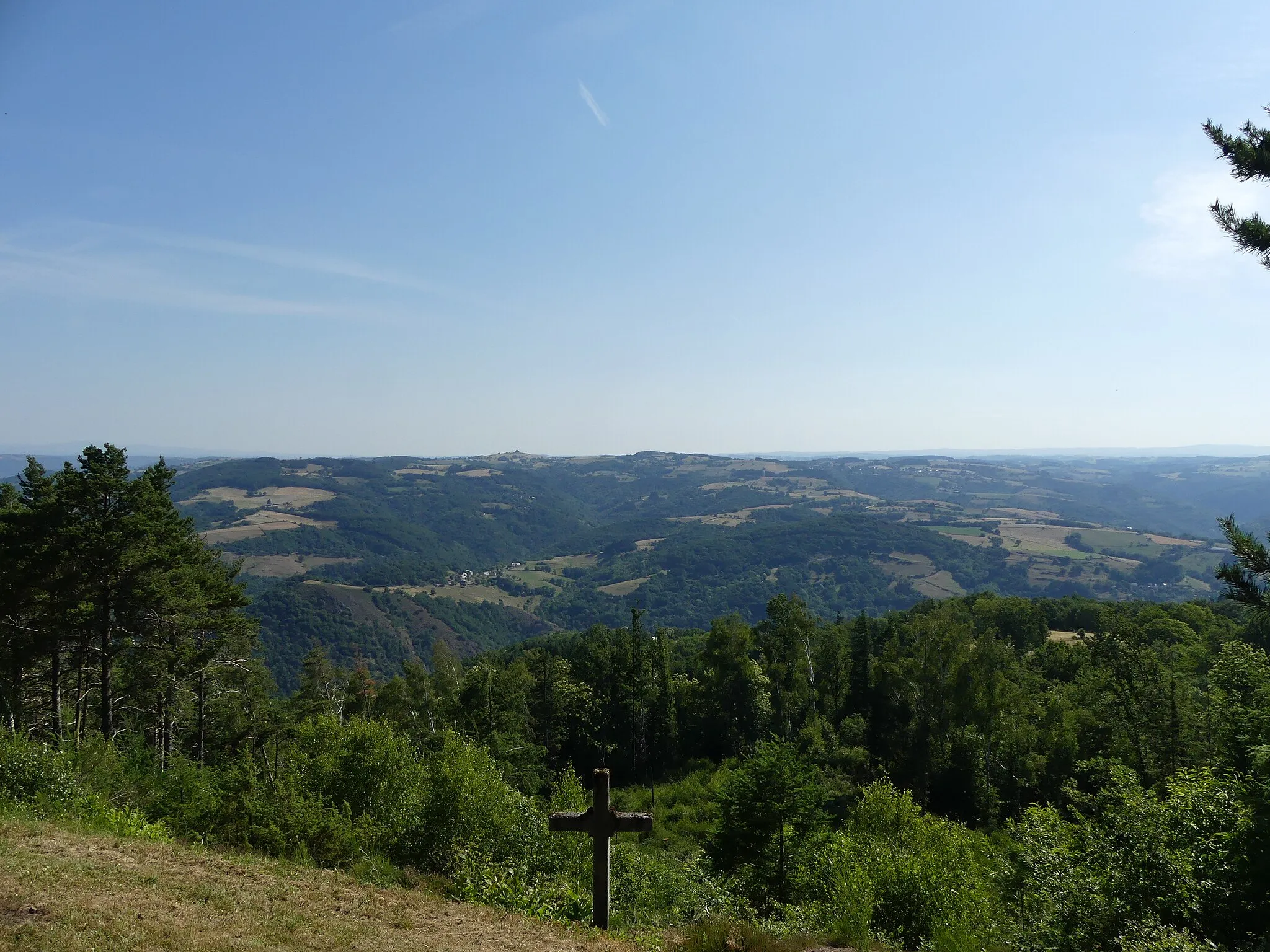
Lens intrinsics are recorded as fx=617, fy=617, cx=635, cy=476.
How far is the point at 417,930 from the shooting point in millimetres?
9188

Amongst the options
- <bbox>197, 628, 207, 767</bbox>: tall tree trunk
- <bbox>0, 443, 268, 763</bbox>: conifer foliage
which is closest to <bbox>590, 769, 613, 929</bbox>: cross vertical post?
<bbox>0, 443, 268, 763</bbox>: conifer foliage

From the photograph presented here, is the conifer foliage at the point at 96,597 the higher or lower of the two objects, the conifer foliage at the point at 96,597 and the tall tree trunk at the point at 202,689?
the higher

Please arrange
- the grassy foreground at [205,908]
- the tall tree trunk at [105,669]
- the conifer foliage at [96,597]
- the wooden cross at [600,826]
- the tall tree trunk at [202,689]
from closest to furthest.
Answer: the grassy foreground at [205,908] < the wooden cross at [600,826] < the conifer foliage at [96,597] < the tall tree trunk at [105,669] < the tall tree trunk at [202,689]

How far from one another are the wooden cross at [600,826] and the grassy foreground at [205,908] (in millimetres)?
466

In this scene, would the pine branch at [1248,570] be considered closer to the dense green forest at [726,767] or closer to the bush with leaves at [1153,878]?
the dense green forest at [726,767]

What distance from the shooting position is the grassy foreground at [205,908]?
794 centimetres

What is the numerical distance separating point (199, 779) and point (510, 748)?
20.9m

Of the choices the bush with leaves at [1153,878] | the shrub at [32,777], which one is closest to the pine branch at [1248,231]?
the bush with leaves at [1153,878]

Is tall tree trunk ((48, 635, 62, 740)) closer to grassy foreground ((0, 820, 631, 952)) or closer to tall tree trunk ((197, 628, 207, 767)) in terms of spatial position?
tall tree trunk ((197, 628, 207, 767))

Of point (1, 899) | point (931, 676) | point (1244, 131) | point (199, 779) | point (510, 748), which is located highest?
point (1244, 131)

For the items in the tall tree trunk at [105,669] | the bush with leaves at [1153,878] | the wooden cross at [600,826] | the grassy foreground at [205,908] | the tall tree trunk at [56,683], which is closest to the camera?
the grassy foreground at [205,908]

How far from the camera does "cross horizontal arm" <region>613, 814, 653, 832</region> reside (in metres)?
9.87

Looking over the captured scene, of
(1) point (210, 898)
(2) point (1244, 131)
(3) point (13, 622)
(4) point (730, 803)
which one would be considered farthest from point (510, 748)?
(2) point (1244, 131)

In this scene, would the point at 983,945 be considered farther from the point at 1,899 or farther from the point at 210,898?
the point at 1,899
